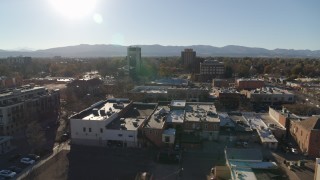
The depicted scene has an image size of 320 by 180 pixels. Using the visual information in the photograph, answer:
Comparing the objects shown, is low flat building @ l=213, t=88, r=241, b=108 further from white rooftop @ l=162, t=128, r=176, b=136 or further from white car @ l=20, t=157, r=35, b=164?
white car @ l=20, t=157, r=35, b=164

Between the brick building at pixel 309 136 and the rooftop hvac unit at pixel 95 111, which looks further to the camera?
the rooftop hvac unit at pixel 95 111

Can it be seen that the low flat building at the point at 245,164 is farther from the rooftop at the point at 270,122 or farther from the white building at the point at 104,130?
the rooftop at the point at 270,122

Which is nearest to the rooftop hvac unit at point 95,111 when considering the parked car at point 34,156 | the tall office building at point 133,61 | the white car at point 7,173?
the parked car at point 34,156

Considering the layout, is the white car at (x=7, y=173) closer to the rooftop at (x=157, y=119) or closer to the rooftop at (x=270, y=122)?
the rooftop at (x=157, y=119)

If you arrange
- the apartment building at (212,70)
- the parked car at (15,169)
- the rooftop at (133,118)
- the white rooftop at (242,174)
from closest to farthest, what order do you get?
1. the white rooftop at (242,174)
2. the parked car at (15,169)
3. the rooftop at (133,118)
4. the apartment building at (212,70)

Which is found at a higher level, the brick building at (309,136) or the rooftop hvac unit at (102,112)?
the rooftop hvac unit at (102,112)

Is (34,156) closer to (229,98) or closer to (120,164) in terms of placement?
(120,164)

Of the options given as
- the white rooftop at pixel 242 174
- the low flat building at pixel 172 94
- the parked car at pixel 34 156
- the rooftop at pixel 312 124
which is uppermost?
the rooftop at pixel 312 124

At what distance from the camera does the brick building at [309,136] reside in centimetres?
1703

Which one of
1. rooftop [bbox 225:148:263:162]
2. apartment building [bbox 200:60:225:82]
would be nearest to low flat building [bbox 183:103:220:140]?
rooftop [bbox 225:148:263:162]

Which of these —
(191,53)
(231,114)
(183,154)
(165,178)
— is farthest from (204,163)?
(191,53)

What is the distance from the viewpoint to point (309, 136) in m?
17.1

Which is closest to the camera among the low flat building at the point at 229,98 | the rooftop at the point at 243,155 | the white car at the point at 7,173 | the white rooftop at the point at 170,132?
the white car at the point at 7,173

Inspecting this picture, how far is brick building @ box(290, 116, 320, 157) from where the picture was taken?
17031 mm
